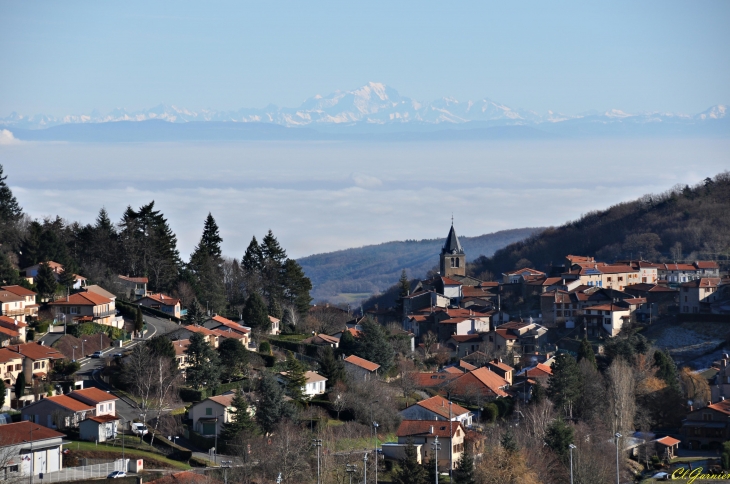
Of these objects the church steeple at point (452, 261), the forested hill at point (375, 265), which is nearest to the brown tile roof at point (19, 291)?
the church steeple at point (452, 261)

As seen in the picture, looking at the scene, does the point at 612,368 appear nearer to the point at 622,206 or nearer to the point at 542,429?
the point at 542,429

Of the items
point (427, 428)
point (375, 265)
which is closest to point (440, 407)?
point (427, 428)

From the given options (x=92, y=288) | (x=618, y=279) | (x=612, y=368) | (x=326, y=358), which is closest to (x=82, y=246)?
(x=92, y=288)

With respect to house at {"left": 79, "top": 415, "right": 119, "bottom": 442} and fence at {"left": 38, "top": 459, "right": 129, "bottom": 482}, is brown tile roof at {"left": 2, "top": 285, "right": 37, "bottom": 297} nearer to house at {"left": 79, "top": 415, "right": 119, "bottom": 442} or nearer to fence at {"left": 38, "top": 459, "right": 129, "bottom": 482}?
house at {"left": 79, "top": 415, "right": 119, "bottom": 442}

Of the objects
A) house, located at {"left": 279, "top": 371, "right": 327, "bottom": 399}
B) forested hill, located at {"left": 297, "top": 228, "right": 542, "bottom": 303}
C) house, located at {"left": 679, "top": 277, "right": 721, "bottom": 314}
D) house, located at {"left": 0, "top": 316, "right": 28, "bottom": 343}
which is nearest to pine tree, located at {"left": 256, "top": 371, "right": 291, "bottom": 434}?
house, located at {"left": 279, "top": 371, "right": 327, "bottom": 399}

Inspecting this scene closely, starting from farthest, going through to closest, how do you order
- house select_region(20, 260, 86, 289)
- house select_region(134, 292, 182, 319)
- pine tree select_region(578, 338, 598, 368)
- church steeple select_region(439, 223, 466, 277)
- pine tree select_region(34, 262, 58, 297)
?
church steeple select_region(439, 223, 466, 277), house select_region(134, 292, 182, 319), house select_region(20, 260, 86, 289), pine tree select_region(578, 338, 598, 368), pine tree select_region(34, 262, 58, 297)

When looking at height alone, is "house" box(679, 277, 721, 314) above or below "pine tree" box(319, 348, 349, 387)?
above

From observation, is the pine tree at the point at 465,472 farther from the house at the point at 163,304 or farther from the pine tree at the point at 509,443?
the house at the point at 163,304
